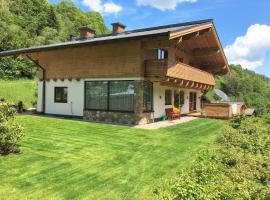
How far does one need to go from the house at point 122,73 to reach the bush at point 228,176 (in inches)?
259

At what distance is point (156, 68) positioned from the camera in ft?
54.7

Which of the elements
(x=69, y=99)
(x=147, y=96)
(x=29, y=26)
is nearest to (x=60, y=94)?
(x=69, y=99)

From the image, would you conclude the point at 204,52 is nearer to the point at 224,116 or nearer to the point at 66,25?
the point at 224,116

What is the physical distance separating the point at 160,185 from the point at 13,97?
22.6m

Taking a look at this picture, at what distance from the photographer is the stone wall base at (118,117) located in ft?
55.6

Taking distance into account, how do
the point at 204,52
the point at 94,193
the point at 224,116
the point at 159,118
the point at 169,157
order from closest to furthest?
1. the point at 94,193
2. the point at 169,157
3. the point at 159,118
4. the point at 224,116
5. the point at 204,52

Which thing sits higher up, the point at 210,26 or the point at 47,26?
the point at 47,26

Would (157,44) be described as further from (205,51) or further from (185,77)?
(205,51)

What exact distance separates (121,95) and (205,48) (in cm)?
1028

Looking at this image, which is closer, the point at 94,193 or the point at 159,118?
the point at 94,193

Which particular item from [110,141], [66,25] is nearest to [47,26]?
[66,25]

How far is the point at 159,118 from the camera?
767 inches

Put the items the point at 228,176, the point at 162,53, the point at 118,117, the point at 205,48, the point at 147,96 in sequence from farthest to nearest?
the point at 205,48
the point at 162,53
the point at 147,96
the point at 118,117
the point at 228,176

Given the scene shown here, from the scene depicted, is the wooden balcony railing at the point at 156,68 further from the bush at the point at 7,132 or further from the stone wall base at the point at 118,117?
the bush at the point at 7,132
